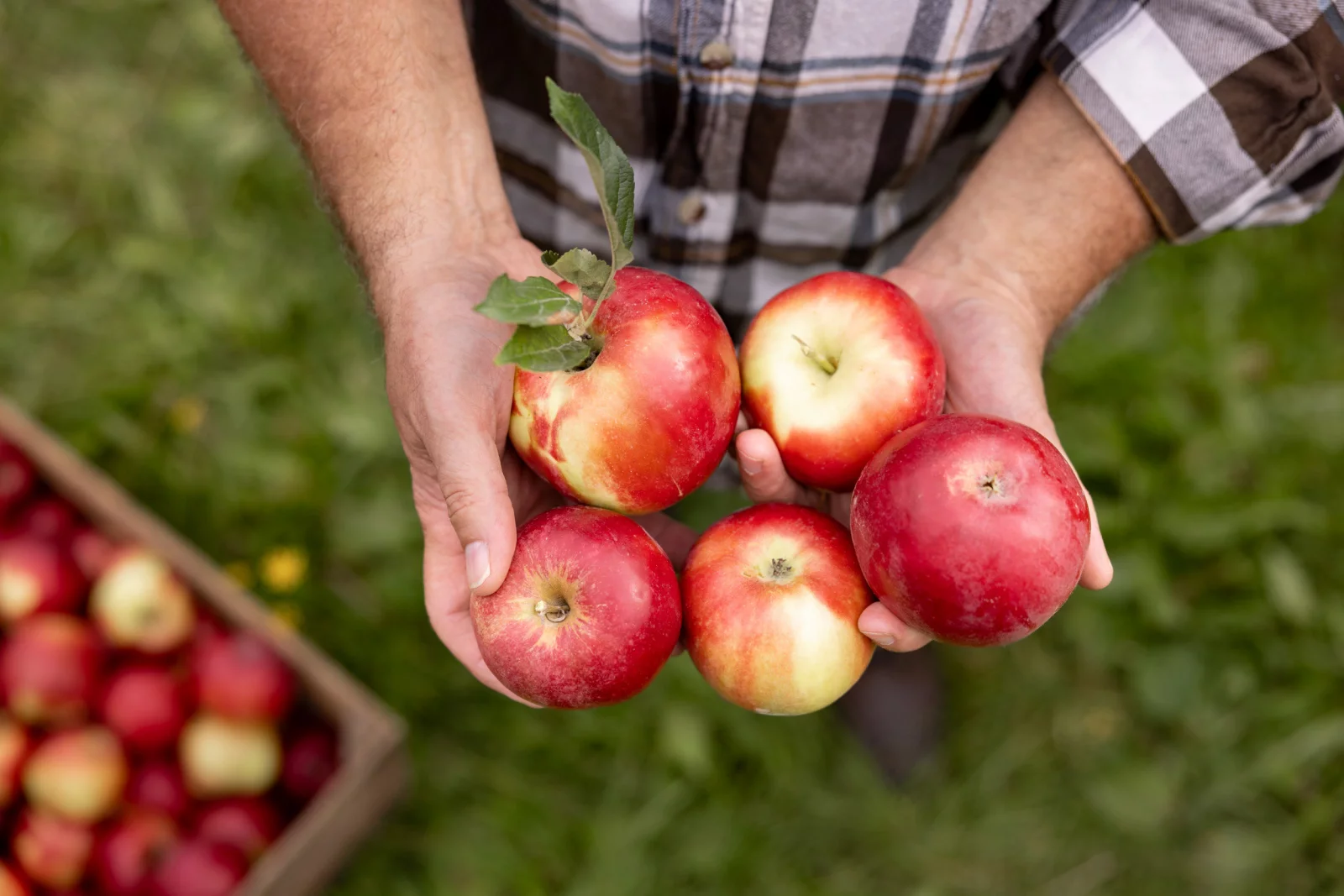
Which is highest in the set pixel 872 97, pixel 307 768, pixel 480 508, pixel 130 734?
pixel 872 97

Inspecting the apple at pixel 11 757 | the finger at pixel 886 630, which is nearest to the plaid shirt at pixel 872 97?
the finger at pixel 886 630

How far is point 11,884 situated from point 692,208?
2007 millimetres

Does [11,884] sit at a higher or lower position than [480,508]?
lower

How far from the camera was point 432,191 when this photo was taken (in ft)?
5.71

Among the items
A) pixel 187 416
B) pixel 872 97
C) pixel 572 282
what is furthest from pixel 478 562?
pixel 187 416

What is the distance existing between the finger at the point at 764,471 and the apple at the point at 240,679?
131 cm

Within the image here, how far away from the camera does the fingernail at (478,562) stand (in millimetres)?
1444

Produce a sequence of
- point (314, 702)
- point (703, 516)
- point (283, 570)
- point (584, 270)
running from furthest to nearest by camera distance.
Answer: point (703, 516) → point (283, 570) → point (314, 702) → point (584, 270)

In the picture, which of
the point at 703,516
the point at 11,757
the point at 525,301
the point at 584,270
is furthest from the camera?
the point at 703,516

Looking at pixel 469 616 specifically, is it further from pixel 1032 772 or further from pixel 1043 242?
pixel 1032 772

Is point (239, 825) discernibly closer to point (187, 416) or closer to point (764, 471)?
point (187, 416)

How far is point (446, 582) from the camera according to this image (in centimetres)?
171

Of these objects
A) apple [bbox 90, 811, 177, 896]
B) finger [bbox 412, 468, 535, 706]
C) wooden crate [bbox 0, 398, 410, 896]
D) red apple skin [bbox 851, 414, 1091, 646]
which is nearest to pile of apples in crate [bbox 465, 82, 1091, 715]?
red apple skin [bbox 851, 414, 1091, 646]

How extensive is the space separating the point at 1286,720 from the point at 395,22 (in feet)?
9.26
